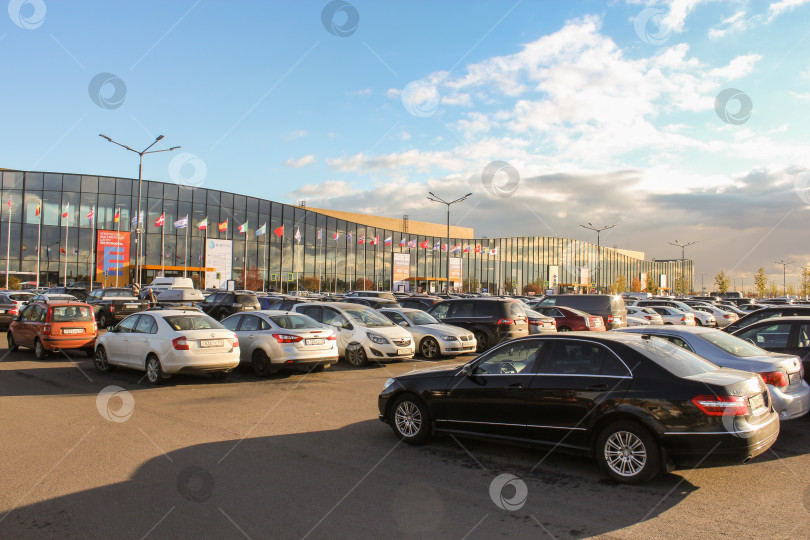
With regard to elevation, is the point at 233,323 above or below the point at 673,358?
below

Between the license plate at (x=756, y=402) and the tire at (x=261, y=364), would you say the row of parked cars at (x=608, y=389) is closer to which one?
the license plate at (x=756, y=402)

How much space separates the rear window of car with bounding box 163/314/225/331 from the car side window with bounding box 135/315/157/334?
0.41 metres

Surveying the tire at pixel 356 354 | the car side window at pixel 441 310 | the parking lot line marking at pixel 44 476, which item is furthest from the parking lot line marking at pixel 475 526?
the car side window at pixel 441 310

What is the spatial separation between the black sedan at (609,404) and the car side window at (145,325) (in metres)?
7.47

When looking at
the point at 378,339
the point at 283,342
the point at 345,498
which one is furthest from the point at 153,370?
the point at 345,498

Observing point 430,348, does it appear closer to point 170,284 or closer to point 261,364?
point 261,364

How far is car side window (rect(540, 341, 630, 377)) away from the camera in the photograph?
20.2ft

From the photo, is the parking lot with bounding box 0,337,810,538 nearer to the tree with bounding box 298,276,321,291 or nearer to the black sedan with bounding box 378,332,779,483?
the black sedan with bounding box 378,332,779,483

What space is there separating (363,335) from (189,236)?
5000cm

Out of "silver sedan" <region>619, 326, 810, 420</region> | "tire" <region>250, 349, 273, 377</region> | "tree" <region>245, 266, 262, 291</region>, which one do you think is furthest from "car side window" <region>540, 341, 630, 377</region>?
"tree" <region>245, 266, 262, 291</region>

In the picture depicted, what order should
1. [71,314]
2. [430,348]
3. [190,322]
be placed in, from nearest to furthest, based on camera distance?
[190,322] < [71,314] < [430,348]

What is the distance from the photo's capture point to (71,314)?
16.2 m

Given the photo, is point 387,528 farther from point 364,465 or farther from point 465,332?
point 465,332

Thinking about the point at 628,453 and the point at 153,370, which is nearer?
the point at 628,453
